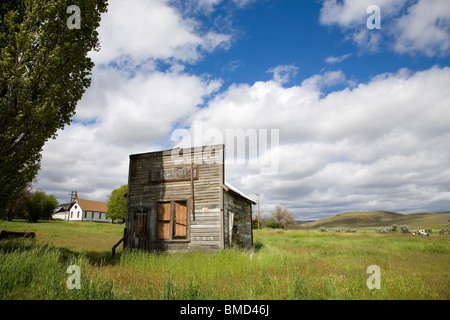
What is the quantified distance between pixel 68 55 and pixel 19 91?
229 cm

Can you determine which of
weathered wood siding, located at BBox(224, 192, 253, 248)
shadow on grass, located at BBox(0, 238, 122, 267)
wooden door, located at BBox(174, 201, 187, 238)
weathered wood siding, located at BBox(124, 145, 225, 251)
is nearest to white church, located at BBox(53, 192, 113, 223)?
weathered wood siding, located at BBox(124, 145, 225, 251)

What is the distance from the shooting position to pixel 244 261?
354 inches

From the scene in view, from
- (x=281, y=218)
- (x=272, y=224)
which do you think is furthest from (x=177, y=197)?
(x=281, y=218)

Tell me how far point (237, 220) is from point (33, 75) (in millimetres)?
10872

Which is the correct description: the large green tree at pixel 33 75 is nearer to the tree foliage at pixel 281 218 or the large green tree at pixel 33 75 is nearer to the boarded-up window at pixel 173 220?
the boarded-up window at pixel 173 220

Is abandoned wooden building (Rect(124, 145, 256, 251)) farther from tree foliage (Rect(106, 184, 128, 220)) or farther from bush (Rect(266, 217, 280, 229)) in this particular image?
bush (Rect(266, 217, 280, 229))

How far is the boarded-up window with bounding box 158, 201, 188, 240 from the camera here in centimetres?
1192

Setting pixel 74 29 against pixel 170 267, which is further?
pixel 74 29

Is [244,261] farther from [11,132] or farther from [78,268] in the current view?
[11,132]

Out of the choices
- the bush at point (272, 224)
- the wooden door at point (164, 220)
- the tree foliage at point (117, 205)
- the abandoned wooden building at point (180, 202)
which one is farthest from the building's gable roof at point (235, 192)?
the bush at point (272, 224)

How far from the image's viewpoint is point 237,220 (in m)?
13.8

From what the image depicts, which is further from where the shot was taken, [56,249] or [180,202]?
[180,202]

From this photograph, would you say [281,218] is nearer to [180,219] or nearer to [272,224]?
[272,224]
